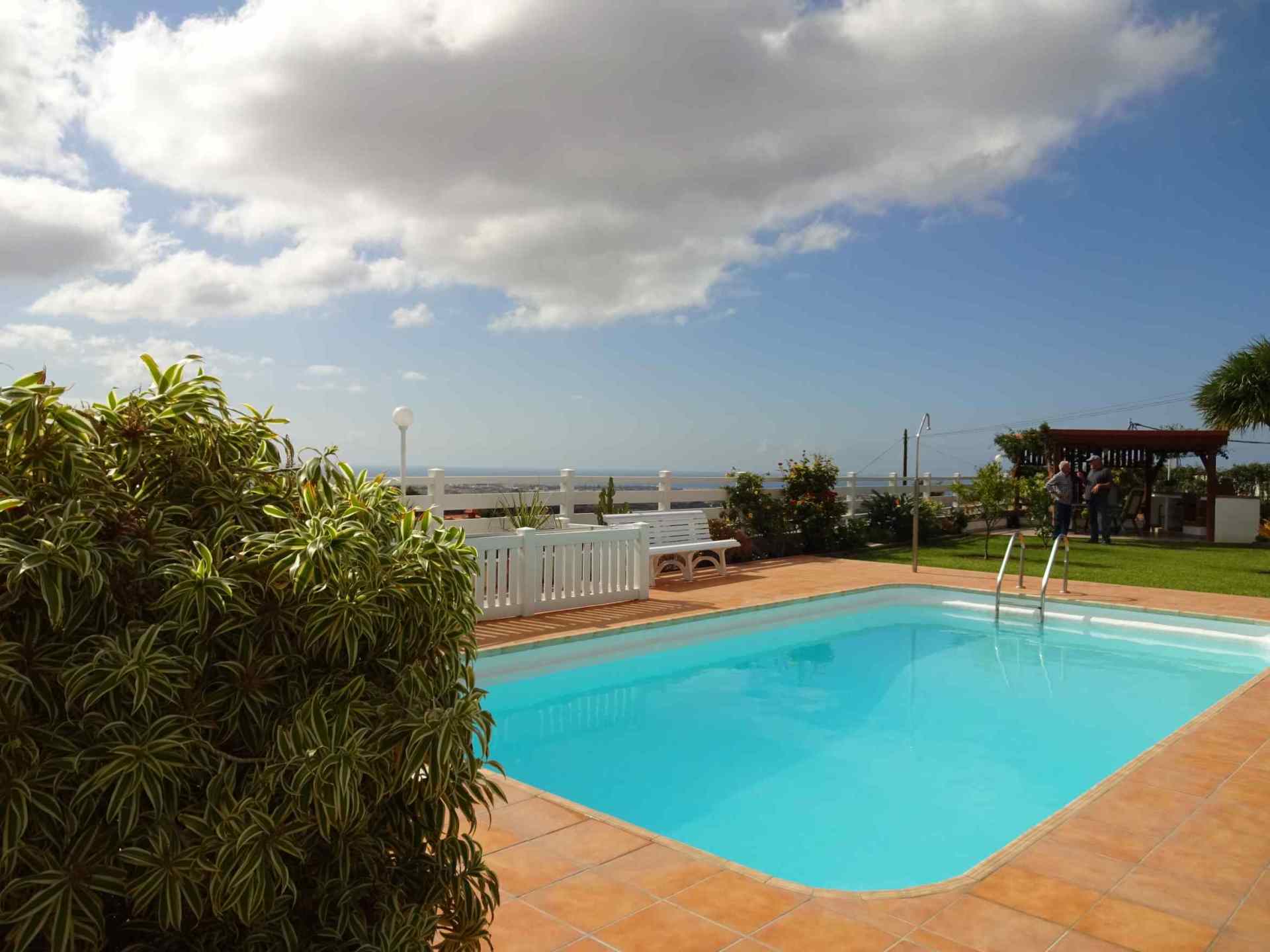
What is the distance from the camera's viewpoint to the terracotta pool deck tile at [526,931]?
2.64 metres

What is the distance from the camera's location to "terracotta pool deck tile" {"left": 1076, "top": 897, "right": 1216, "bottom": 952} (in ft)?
8.78

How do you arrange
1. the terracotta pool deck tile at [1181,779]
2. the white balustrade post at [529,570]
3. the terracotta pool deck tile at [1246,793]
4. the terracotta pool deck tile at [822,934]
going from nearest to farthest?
the terracotta pool deck tile at [822,934] < the terracotta pool deck tile at [1246,793] < the terracotta pool deck tile at [1181,779] < the white balustrade post at [529,570]

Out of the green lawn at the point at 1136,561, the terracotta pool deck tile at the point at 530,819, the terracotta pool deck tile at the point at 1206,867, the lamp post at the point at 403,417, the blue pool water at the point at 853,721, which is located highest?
the lamp post at the point at 403,417

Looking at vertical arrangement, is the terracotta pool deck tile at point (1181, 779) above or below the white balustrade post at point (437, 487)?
below

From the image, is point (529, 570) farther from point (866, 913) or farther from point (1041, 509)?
point (1041, 509)

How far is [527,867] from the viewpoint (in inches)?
127

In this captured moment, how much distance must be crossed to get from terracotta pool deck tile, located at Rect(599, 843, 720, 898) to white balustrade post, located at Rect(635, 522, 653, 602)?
6224 mm

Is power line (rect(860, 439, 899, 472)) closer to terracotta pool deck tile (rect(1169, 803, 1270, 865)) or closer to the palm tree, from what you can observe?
the palm tree

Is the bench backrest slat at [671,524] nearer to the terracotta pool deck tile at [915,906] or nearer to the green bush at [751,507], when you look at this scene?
the green bush at [751,507]

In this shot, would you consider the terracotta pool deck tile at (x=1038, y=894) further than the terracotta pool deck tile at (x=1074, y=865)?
No

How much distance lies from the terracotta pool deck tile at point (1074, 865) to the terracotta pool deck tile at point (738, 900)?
962mm

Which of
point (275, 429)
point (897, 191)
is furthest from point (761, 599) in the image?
point (897, 191)

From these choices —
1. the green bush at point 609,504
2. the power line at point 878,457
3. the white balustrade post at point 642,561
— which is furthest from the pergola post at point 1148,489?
the white balustrade post at point 642,561

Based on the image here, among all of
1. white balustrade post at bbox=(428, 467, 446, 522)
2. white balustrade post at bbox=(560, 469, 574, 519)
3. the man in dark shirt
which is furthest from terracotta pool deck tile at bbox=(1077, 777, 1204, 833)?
the man in dark shirt
